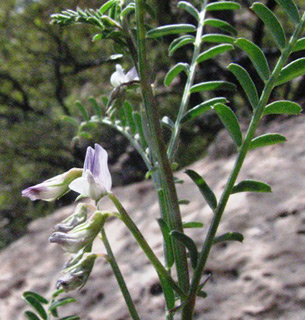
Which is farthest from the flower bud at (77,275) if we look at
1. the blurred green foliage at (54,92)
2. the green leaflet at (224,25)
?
the blurred green foliage at (54,92)

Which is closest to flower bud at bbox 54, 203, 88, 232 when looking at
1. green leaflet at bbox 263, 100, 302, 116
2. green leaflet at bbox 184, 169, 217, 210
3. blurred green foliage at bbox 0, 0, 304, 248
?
green leaflet at bbox 184, 169, 217, 210

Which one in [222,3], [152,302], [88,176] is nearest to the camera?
[88,176]

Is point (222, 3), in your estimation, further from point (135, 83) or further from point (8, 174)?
point (8, 174)

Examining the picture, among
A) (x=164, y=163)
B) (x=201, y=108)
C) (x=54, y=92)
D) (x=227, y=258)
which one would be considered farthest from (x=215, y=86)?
(x=54, y=92)

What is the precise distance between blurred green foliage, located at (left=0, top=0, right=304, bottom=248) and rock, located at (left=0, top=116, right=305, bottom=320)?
900 mm

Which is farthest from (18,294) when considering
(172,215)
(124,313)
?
(172,215)

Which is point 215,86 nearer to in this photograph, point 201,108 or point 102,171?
point 201,108

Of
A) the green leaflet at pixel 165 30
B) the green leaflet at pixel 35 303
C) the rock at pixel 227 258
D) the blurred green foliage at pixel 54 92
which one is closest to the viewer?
the green leaflet at pixel 165 30

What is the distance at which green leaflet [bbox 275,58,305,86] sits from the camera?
479 millimetres

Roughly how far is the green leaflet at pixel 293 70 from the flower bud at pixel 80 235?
0.79ft

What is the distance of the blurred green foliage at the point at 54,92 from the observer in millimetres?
2729

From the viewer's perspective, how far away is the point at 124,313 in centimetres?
120

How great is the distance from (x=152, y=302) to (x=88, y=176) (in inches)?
31.7

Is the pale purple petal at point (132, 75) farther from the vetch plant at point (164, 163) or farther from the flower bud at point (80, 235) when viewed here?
the flower bud at point (80, 235)
